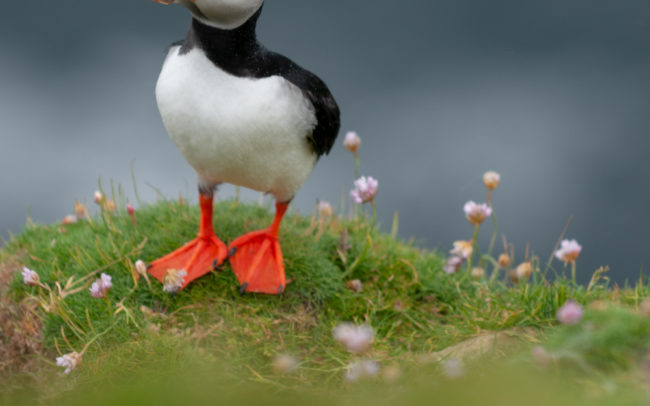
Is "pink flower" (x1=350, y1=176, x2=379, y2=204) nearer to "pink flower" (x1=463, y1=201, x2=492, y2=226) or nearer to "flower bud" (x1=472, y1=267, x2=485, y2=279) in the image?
"pink flower" (x1=463, y1=201, x2=492, y2=226)

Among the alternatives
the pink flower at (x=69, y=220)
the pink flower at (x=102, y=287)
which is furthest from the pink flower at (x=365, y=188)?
the pink flower at (x=69, y=220)

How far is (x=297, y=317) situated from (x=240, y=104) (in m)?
1.43

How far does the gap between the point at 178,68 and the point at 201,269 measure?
1.32 m

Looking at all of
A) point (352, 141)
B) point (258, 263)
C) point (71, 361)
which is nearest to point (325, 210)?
point (352, 141)

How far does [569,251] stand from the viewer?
409cm

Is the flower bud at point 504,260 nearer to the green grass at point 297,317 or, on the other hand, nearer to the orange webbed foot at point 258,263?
the green grass at point 297,317

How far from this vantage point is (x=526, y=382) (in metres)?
1.65

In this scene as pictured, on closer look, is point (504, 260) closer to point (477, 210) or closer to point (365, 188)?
point (477, 210)

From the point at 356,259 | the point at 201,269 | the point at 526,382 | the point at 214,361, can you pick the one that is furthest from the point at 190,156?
the point at 526,382

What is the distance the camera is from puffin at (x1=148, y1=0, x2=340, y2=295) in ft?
11.4

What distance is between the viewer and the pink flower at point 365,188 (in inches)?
172

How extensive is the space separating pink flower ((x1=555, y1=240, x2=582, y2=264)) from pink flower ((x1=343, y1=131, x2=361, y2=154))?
1.61 meters

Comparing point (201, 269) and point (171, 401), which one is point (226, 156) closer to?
point (201, 269)

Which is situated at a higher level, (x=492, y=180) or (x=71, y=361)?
(x=492, y=180)
